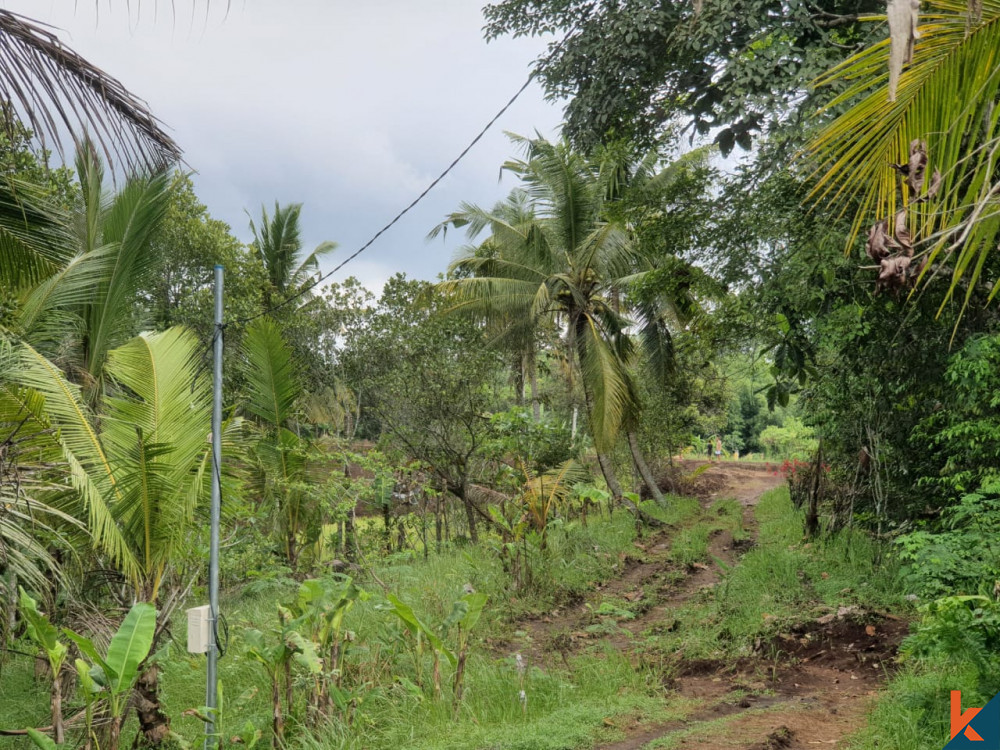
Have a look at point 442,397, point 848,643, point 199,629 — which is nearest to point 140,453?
point 199,629

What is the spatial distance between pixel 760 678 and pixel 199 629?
3.86 metres

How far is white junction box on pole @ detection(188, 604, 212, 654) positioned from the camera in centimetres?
465

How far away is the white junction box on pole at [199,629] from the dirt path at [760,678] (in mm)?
2536

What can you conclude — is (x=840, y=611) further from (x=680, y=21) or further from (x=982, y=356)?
(x=680, y=21)

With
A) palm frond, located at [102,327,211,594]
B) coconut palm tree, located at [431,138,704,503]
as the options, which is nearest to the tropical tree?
coconut palm tree, located at [431,138,704,503]

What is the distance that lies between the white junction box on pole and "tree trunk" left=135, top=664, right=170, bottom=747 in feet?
4.24

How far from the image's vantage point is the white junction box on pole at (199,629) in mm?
4648

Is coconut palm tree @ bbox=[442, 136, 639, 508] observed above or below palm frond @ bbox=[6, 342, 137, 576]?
above

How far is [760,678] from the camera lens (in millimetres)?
5438

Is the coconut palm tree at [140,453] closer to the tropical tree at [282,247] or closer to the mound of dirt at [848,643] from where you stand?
the mound of dirt at [848,643]

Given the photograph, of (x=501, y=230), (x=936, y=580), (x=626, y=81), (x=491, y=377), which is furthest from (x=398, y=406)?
(x=936, y=580)

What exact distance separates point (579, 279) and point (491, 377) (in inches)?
93.5

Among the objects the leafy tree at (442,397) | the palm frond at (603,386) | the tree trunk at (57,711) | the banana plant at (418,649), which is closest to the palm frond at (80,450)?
the tree trunk at (57,711)

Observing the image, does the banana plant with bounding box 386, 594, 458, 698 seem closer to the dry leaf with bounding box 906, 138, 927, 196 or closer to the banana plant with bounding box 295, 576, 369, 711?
the banana plant with bounding box 295, 576, 369, 711
